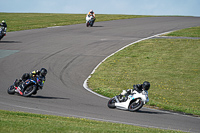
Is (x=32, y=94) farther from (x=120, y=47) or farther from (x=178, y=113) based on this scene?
(x=120, y=47)

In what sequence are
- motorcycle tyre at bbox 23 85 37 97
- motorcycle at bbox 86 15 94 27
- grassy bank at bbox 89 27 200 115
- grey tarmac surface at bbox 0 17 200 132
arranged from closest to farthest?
1. grey tarmac surface at bbox 0 17 200 132
2. motorcycle tyre at bbox 23 85 37 97
3. grassy bank at bbox 89 27 200 115
4. motorcycle at bbox 86 15 94 27

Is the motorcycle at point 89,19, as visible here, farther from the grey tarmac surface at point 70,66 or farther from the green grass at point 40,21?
the green grass at point 40,21

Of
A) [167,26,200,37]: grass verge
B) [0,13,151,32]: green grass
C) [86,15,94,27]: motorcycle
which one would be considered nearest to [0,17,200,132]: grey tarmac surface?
[86,15,94,27]: motorcycle

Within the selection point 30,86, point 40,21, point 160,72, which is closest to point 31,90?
point 30,86

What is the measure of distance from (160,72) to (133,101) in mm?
10440

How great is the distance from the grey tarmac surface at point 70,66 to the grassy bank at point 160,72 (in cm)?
119

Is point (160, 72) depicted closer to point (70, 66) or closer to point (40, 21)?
point (70, 66)

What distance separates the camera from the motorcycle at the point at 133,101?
13.8 m

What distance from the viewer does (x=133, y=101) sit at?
1407 cm

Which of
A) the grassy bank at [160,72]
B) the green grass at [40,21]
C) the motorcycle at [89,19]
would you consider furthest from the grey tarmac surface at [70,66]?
the green grass at [40,21]

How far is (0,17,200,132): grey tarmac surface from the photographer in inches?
514

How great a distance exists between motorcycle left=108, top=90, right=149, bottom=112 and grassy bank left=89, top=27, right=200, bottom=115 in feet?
7.25

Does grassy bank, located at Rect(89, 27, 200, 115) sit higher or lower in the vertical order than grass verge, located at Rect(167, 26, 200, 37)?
lower

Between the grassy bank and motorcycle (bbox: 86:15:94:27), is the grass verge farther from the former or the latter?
motorcycle (bbox: 86:15:94:27)
